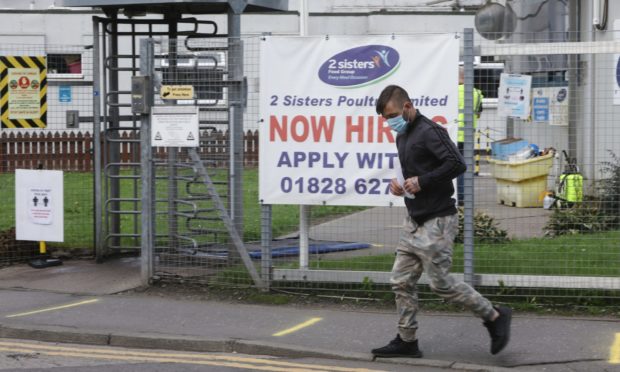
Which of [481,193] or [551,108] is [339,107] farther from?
[551,108]

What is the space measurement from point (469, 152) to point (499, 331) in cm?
220

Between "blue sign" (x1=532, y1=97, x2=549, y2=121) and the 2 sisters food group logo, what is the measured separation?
6.23ft

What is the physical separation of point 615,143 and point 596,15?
4.90 metres

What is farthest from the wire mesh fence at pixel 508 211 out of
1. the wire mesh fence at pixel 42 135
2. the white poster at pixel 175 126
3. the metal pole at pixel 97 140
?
the wire mesh fence at pixel 42 135

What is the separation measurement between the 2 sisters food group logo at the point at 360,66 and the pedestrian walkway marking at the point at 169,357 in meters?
2.88

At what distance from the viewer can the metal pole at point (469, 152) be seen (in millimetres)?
9281

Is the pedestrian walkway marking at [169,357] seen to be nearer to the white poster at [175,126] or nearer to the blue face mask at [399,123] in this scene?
the blue face mask at [399,123]

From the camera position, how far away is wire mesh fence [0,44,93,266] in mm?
12227

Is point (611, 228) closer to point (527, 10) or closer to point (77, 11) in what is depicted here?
point (527, 10)

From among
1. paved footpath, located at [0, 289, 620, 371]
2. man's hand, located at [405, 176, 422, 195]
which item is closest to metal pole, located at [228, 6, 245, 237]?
paved footpath, located at [0, 289, 620, 371]

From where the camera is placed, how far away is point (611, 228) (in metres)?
9.58

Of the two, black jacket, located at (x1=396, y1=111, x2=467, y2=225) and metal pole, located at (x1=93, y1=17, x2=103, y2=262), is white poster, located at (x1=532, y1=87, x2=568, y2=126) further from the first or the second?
A: metal pole, located at (x1=93, y1=17, x2=103, y2=262)

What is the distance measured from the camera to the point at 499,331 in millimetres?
7660

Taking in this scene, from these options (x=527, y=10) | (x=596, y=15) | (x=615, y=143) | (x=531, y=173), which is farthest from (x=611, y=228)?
(x=527, y=10)
